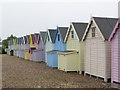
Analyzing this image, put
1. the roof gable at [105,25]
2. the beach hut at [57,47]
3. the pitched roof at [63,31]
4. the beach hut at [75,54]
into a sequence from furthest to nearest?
the pitched roof at [63,31] < the beach hut at [57,47] < the beach hut at [75,54] < the roof gable at [105,25]

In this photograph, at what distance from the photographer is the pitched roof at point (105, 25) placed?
12.1 m

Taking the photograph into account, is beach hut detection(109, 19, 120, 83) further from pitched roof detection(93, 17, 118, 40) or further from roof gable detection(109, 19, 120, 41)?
pitched roof detection(93, 17, 118, 40)

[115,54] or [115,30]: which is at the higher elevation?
[115,30]

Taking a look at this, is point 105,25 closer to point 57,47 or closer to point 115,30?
point 115,30

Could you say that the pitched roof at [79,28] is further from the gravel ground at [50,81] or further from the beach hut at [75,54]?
the gravel ground at [50,81]

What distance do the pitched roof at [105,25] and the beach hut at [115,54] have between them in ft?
2.40

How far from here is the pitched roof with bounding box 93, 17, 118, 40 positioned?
1206 centimetres

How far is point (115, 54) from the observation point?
35.9ft

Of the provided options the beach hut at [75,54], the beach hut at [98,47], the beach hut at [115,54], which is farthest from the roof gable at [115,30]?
the beach hut at [75,54]

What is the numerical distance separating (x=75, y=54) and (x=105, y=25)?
13.2 feet

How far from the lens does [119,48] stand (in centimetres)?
1067

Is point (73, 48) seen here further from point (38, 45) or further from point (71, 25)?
point (38, 45)

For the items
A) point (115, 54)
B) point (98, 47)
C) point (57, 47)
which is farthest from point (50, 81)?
point (57, 47)

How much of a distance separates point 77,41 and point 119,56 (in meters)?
5.74
